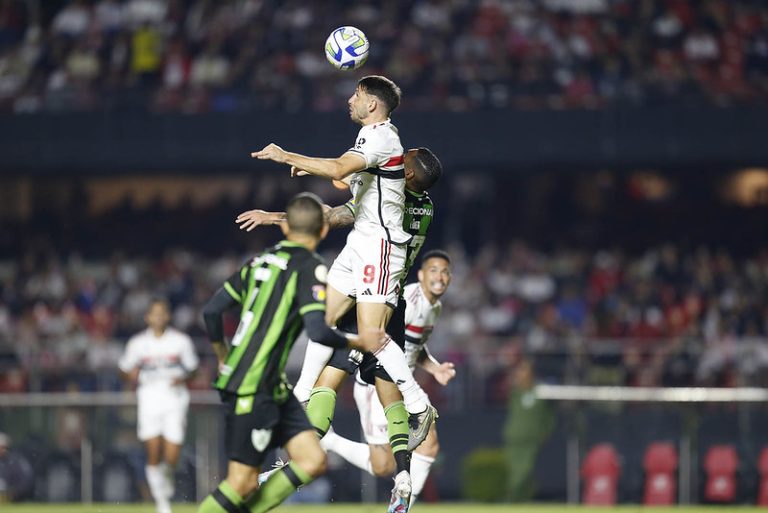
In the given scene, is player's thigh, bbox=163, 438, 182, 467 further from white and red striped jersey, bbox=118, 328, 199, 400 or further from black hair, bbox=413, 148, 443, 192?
black hair, bbox=413, 148, 443, 192

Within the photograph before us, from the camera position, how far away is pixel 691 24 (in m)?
23.0

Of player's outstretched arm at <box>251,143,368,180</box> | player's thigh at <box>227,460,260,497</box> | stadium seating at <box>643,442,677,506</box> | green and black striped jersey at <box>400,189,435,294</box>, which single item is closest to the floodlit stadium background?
stadium seating at <box>643,442,677,506</box>

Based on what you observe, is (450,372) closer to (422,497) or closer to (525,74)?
(422,497)

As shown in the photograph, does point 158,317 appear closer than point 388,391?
No

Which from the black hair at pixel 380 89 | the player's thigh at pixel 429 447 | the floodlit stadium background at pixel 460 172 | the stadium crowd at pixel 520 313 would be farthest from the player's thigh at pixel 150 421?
the black hair at pixel 380 89

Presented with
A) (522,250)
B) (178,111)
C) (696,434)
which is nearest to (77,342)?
(178,111)

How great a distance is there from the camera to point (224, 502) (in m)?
7.33

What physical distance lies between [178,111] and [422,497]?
8993mm

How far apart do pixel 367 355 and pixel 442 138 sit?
44.6ft

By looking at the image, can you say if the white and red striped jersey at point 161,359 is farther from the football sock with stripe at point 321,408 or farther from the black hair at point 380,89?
the black hair at point 380,89

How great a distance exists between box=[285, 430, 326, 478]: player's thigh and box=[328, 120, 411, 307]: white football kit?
64.4 inches

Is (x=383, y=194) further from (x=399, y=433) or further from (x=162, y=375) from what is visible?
(x=162, y=375)

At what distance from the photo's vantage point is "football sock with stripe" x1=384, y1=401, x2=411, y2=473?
360 inches

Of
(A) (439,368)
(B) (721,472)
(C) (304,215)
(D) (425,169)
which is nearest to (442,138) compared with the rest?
(B) (721,472)
